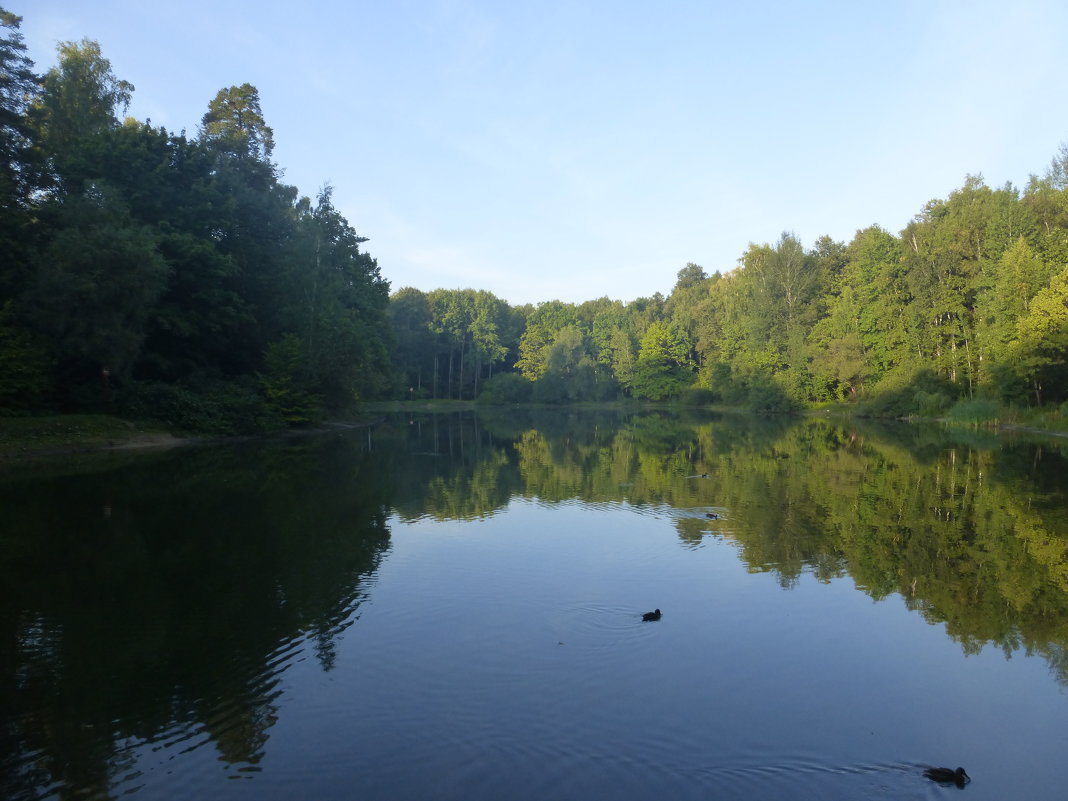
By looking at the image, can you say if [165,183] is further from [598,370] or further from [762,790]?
[598,370]

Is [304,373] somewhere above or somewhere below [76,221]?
below

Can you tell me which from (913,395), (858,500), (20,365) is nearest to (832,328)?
(913,395)

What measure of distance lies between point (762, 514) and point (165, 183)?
118 ft

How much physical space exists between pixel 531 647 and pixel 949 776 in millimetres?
4247

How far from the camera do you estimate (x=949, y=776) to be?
5.36 metres

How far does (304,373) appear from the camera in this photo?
1649 inches

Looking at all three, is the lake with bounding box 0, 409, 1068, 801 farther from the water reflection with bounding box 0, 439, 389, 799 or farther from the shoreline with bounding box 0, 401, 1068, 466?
the shoreline with bounding box 0, 401, 1068, 466

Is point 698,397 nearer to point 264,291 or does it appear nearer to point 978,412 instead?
point 978,412

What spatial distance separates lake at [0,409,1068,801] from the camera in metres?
5.55

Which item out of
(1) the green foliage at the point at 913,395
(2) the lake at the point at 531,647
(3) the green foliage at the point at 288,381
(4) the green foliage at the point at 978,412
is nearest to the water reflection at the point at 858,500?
(2) the lake at the point at 531,647

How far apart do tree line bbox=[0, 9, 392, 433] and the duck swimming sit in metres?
30.7

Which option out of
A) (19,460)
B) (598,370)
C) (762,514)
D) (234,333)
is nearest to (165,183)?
(234,333)

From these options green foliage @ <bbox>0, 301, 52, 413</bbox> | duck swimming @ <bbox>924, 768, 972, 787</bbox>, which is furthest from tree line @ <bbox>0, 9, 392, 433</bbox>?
duck swimming @ <bbox>924, 768, 972, 787</bbox>

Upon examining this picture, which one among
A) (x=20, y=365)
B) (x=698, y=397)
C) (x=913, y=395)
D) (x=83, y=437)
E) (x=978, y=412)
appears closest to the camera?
(x=20, y=365)
